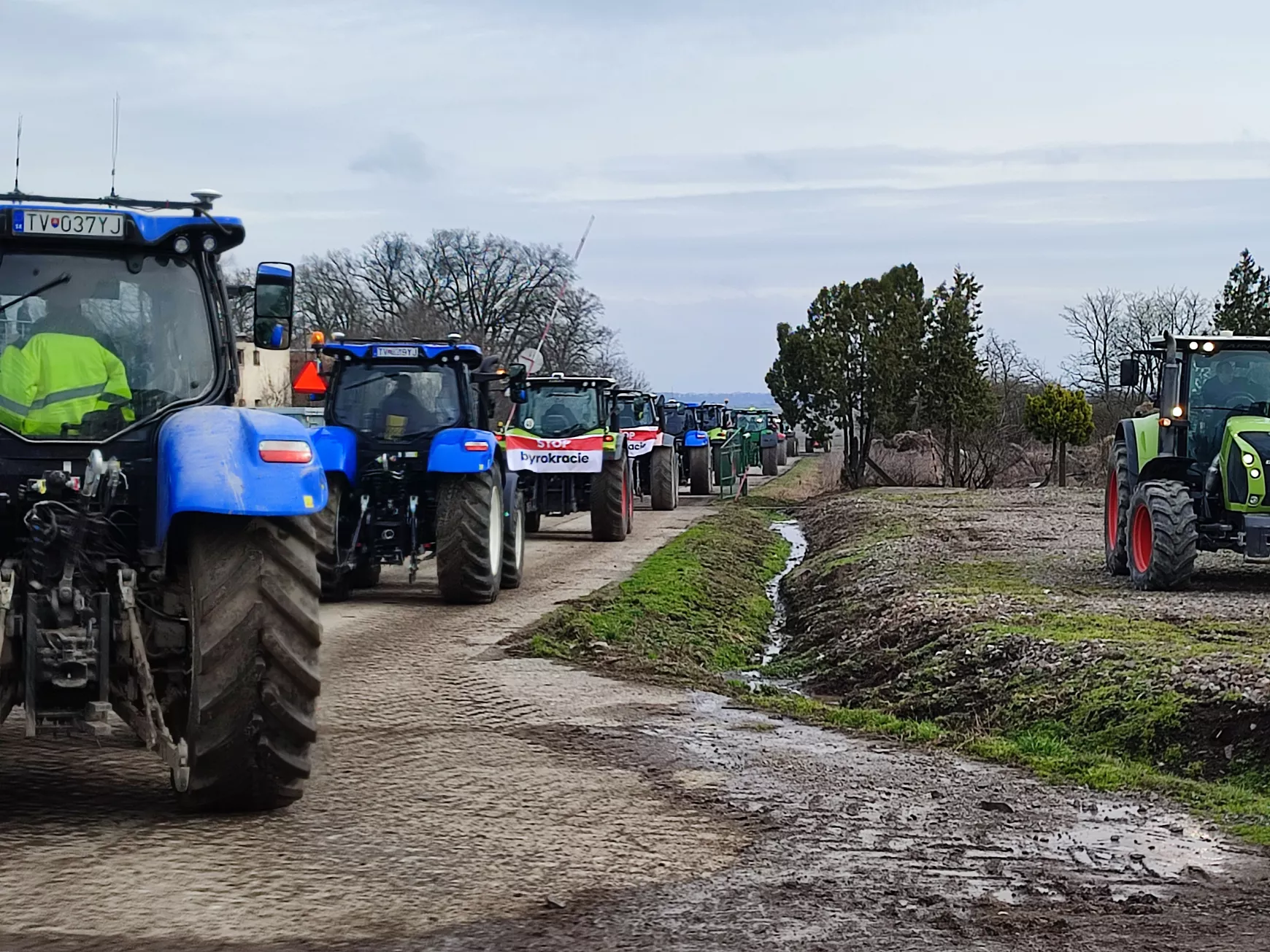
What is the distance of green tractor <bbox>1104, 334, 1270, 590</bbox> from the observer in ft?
44.4

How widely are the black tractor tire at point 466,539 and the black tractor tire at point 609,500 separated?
7.41 metres

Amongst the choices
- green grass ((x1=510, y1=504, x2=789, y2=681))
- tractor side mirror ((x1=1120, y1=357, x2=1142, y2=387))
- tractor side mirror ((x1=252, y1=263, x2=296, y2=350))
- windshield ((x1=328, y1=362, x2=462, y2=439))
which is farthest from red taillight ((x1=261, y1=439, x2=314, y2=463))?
tractor side mirror ((x1=1120, y1=357, x2=1142, y2=387))

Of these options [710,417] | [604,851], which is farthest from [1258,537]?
[710,417]

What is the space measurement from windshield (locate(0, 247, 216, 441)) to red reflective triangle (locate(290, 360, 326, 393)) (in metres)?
8.61

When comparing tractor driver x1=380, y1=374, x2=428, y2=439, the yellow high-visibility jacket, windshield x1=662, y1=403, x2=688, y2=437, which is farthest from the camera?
windshield x1=662, y1=403, x2=688, y2=437

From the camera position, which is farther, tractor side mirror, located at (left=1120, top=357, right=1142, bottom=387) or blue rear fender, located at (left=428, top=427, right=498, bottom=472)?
tractor side mirror, located at (left=1120, top=357, right=1142, bottom=387)

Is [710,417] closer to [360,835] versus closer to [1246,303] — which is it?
[1246,303]

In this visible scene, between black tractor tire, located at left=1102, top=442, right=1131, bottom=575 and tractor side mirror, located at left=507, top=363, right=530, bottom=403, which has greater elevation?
tractor side mirror, located at left=507, top=363, right=530, bottom=403

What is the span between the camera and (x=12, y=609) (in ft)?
19.6

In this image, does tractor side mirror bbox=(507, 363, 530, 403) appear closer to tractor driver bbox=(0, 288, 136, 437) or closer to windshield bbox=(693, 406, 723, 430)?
tractor driver bbox=(0, 288, 136, 437)

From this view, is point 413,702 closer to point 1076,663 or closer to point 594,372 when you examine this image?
point 1076,663

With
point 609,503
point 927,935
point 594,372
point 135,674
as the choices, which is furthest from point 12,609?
point 594,372

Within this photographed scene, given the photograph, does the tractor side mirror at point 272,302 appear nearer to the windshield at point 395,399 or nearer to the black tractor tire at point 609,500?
the windshield at point 395,399

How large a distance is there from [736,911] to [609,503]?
16308 mm
